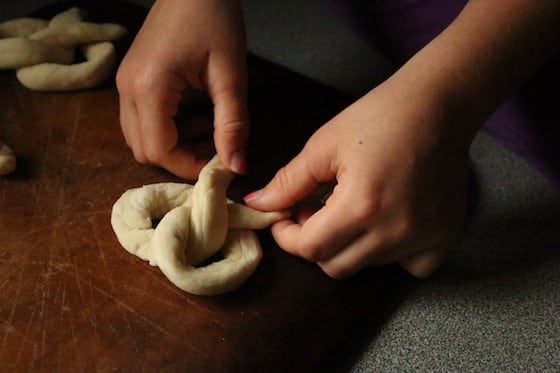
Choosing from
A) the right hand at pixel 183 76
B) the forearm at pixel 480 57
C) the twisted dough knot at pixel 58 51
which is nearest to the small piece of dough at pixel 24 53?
the twisted dough knot at pixel 58 51

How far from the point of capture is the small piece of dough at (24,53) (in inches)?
44.1

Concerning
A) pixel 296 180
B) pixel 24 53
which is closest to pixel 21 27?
pixel 24 53

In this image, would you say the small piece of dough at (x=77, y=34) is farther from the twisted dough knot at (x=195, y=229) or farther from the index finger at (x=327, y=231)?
the index finger at (x=327, y=231)

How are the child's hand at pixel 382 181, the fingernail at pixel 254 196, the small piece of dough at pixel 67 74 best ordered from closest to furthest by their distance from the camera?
the child's hand at pixel 382 181 → the fingernail at pixel 254 196 → the small piece of dough at pixel 67 74

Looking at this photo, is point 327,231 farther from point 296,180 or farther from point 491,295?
point 491,295

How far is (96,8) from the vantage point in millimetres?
1319

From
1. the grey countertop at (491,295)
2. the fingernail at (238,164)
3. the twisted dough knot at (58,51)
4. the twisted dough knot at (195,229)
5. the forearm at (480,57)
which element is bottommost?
the grey countertop at (491,295)

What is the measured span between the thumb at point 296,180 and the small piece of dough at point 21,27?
1.96ft

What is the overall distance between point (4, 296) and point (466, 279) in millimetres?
703

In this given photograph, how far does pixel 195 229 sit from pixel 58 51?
0.50m

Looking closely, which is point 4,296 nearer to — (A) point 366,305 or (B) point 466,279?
(A) point 366,305

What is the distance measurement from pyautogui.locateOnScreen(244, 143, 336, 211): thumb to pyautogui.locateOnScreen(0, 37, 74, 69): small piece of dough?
1.60ft

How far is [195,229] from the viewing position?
88 centimetres

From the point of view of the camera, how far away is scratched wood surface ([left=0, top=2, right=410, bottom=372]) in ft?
2.70
